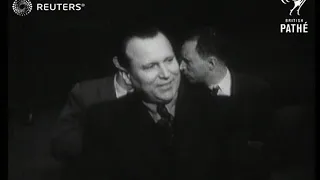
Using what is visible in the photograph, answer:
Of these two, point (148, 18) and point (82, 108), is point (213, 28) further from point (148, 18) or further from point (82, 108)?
point (82, 108)

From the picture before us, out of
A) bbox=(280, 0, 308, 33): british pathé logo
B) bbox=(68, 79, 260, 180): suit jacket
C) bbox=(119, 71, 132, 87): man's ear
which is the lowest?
bbox=(68, 79, 260, 180): suit jacket

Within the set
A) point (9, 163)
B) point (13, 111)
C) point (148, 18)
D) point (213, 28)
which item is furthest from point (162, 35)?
point (9, 163)

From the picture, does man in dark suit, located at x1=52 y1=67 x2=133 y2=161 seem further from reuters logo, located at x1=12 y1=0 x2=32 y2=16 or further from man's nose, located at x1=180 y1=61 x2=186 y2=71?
reuters logo, located at x1=12 y1=0 x2=32 y2=16

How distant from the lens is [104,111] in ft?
6.91

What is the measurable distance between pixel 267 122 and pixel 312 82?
27 cm

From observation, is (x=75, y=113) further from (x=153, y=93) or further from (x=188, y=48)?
(x=188, y=48)

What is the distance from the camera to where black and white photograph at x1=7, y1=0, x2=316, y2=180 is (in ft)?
6.91

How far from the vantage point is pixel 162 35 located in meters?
2.11

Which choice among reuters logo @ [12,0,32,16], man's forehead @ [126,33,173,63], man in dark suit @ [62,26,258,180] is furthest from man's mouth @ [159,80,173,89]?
reuters logo @ [12,0,32,16]

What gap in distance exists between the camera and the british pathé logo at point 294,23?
Result: 2137mm

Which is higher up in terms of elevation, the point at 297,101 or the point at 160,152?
the point at 297,101

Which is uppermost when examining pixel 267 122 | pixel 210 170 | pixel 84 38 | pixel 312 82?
pixel 84 38

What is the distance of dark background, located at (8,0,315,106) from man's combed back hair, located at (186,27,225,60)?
0.03 m

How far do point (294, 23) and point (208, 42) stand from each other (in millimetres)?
387
